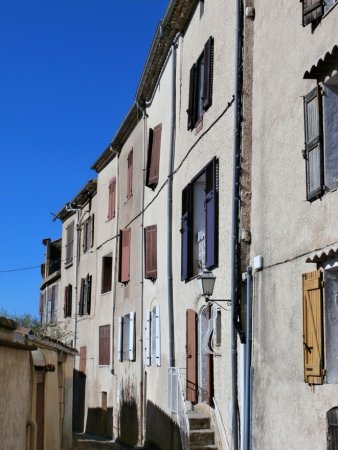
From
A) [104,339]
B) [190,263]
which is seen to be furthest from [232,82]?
[104,339]

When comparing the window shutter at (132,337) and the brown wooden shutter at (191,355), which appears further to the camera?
the window shutter at (132,337)

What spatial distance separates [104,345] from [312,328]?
16.9 m

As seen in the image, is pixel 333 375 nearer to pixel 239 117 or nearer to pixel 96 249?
pixel 239 117

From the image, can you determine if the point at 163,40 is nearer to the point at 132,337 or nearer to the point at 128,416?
the point at 132,337

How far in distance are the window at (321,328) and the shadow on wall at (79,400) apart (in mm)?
20403

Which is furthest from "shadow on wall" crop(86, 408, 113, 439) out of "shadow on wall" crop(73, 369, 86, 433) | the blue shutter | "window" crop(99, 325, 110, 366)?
the blue shutter

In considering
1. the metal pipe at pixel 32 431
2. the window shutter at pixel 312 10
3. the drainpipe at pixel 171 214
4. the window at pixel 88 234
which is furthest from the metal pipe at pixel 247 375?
the window at pixel 88 234

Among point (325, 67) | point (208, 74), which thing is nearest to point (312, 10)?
point (325, 67)

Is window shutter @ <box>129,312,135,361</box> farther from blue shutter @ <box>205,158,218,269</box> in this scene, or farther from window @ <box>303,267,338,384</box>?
window @ <box>303,267,338,384</box>

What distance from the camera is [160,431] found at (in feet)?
53.8

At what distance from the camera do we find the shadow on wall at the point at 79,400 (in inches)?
1099

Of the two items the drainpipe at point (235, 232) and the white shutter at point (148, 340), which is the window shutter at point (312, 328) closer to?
the drainpipe at point (235, 232)

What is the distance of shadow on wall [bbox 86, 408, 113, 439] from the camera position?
23.9 meters

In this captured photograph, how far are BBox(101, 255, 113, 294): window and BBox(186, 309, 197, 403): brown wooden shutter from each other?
451 inches
